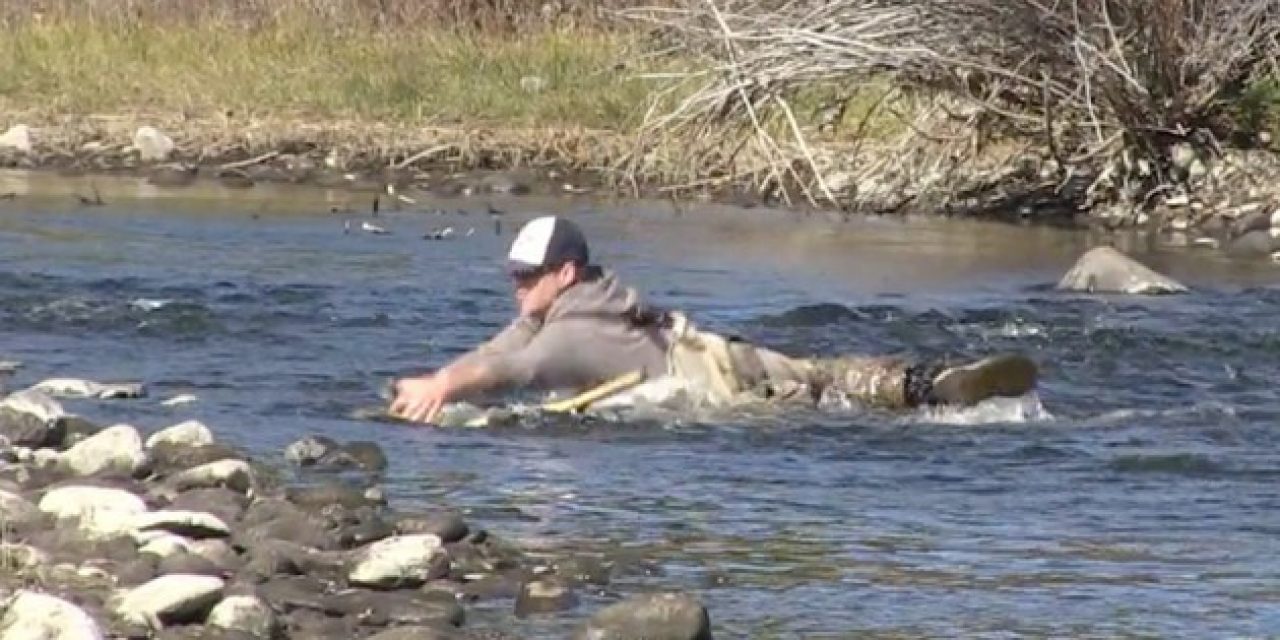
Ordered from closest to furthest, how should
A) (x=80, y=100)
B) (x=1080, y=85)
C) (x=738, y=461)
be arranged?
(x=738, y=461) → (x=1080, y=85) → (x=80, y=100)

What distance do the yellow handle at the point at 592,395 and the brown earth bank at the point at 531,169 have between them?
23.2 ft

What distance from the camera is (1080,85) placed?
1781 centimetres

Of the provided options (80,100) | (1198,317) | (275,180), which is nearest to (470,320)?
(1198,317)

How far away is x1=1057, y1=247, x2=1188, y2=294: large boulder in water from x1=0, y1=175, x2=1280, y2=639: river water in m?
0.23

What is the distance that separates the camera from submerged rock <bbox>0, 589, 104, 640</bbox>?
6.23 metres

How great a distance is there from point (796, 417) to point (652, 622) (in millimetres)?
4063

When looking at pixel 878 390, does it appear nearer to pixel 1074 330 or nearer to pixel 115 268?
pixel 1074 330

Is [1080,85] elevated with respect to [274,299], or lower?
elevated

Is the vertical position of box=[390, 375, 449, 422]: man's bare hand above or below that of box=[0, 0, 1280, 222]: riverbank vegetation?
below

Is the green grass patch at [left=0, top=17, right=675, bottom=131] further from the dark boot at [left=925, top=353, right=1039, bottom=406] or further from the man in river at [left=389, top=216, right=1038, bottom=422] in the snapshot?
the dark boot at [left=925, top=353, right=1039, bottom=406]

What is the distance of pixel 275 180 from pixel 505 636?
14.0 metres

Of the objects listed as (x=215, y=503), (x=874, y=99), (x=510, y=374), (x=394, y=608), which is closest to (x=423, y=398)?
(x=510, y=374)

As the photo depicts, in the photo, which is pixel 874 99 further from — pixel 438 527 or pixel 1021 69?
pixel 438 527

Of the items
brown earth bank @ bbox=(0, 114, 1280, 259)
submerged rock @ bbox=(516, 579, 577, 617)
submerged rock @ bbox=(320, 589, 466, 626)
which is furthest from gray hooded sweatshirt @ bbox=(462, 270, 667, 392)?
brown earth bank @ bbox=(0, 114, 1280, 259)
